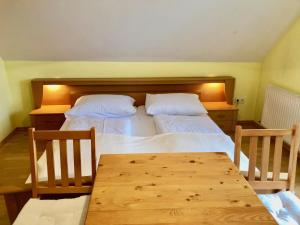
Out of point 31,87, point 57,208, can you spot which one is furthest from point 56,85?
point 57,208

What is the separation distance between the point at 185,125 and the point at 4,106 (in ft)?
8.11

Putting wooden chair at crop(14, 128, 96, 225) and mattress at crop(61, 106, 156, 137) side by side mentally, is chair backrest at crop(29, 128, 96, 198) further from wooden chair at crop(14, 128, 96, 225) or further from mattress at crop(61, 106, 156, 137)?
mattress at crop(61, 106, 156, 137)

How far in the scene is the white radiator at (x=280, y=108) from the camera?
2.99 meters

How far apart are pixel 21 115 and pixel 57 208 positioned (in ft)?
8.95

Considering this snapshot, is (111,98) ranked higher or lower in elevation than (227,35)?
lower

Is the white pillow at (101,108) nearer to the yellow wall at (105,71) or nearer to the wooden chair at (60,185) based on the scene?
the yellow wall at (105,71)

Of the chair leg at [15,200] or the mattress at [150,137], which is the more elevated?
the mattress at [150,137]

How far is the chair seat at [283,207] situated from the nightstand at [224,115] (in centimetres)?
193

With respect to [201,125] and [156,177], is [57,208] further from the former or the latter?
[201,125]

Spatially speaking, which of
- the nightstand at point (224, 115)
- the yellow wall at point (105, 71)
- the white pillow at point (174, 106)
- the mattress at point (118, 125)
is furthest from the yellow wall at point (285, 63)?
the mattress at point (118, 125)

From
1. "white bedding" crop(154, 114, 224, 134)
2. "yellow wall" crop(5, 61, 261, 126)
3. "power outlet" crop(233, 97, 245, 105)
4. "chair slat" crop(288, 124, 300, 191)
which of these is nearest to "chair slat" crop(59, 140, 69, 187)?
"white bedding" crop(154, 114, 224, 134)

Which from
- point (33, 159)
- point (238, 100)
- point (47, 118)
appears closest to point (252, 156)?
point (33, 159)

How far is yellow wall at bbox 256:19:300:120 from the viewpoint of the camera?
310 cm

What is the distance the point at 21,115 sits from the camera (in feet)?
12.6
